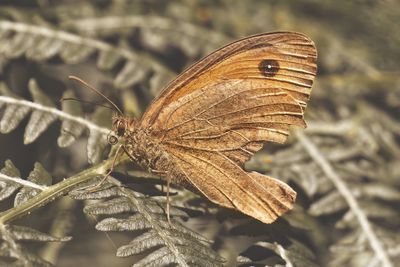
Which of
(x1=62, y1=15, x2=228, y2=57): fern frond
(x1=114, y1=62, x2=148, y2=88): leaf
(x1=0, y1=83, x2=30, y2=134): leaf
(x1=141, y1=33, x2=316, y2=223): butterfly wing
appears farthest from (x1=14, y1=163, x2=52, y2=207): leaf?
(x1=62, y1=15, x2=228, y2=57): fern frond

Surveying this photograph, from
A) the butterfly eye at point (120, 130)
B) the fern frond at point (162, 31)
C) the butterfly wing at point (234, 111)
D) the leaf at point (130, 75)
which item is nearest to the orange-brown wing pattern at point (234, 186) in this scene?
the butterfly wing at point (234, 111)

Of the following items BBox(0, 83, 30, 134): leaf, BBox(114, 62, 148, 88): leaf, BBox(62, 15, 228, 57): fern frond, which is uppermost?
BBox(62, 15, 228, 57): fern frond

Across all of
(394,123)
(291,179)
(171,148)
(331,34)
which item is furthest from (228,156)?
(331,34)

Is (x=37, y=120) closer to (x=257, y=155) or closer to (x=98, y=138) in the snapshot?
(x=98, y=138)

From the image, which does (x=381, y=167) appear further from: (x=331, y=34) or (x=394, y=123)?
(x=331, y=34)

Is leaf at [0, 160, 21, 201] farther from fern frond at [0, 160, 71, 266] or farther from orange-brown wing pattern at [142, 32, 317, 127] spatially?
orange-brown wing pattern at [142, 32, 317, 127]
